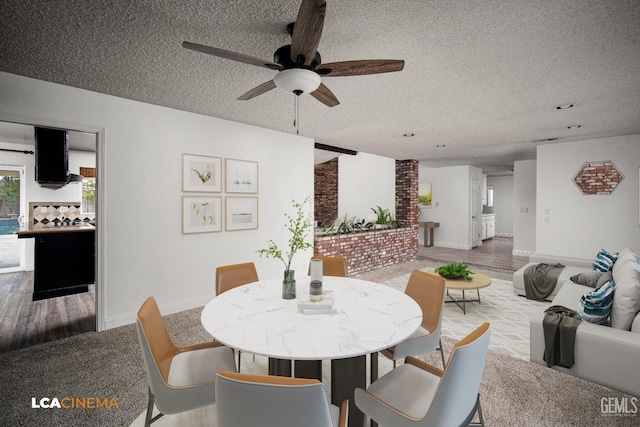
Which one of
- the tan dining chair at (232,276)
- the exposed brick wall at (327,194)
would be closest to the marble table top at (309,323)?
the tan dining chair at (232,276)

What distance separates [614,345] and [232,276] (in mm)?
2802

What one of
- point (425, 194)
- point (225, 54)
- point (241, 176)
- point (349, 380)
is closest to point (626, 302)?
point (349, 380)

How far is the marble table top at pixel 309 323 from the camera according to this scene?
1.27 meters

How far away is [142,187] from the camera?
329 centimetres

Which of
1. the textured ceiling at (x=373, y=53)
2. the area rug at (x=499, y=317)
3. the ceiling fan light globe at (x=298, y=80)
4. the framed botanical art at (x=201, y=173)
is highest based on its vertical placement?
the textured ceiling at (x=373, y=53)

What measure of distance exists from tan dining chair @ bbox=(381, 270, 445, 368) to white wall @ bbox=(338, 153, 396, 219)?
5514 millimetres

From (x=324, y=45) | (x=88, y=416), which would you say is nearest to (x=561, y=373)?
(x=324, y=45)

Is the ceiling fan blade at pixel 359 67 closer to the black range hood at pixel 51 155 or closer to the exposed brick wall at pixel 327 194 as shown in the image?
the black range hood at pixel 51 155

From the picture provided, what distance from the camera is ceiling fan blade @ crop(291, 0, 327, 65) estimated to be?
1.29m

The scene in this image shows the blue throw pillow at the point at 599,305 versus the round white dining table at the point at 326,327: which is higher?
the round white dining table at the point at 326,327

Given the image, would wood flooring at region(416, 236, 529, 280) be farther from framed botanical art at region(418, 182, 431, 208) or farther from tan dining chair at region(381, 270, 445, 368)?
tan dining chair at region(381, 270, 445, 368)

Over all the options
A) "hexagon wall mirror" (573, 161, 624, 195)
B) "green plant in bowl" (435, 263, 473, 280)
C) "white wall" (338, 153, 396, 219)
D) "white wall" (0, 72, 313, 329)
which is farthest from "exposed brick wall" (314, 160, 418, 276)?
"hexagon wall mirror" (573, 161, 624, 195)

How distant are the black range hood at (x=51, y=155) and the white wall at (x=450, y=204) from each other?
865 cm

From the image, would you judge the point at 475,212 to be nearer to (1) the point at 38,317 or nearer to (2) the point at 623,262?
(2) the point at 623,262
